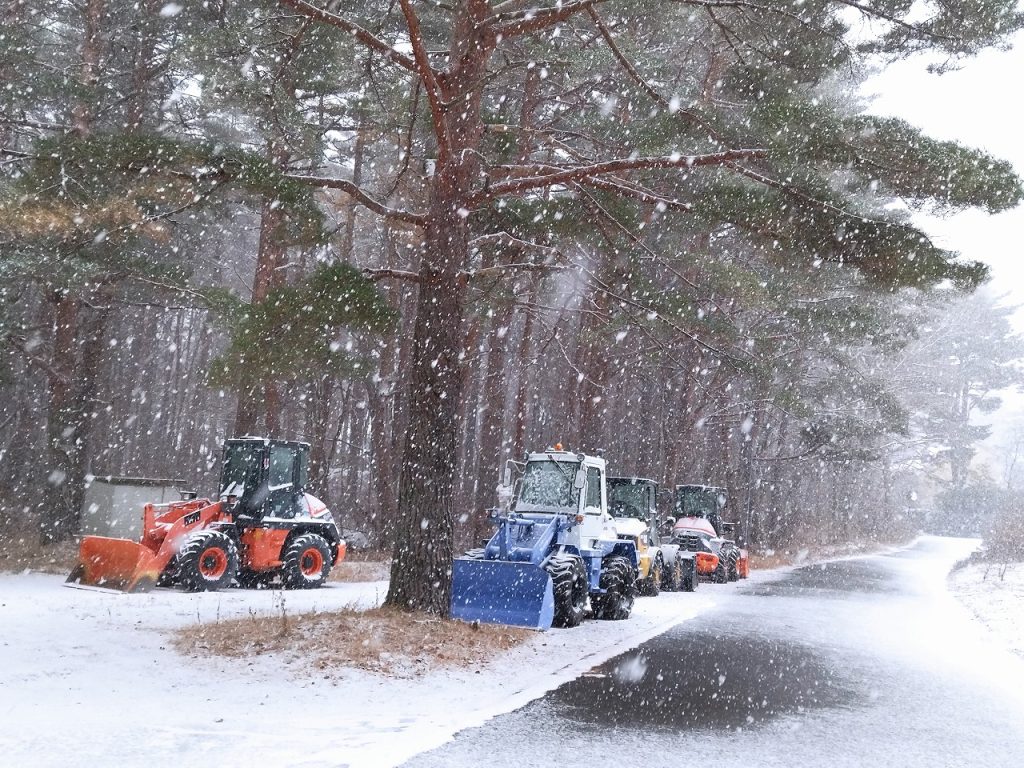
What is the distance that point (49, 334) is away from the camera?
22.3 m

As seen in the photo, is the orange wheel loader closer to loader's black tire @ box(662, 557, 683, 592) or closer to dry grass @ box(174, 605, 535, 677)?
dry grass @ box(174, 605, 535, 677)

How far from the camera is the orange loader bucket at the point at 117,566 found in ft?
40.8

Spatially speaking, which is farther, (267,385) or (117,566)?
(267,385)

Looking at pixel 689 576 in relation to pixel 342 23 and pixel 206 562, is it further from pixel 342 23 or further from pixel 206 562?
pixel 342 23

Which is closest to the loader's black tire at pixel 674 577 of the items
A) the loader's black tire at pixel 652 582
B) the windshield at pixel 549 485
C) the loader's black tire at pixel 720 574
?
the loader's black tire at pixel 652 582

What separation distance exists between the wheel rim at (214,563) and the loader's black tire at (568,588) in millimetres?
5073

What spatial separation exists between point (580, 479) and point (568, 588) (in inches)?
68.5

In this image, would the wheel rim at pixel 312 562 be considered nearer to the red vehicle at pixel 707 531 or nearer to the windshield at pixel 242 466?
the windshield at pixel 242 466

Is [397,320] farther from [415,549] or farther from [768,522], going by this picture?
[768,522]

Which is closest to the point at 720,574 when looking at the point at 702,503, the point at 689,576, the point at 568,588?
the point at 702,503

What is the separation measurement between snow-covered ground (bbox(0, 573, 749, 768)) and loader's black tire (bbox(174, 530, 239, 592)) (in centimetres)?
166

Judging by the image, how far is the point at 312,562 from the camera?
48.3ft

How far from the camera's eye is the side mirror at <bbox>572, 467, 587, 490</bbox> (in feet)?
41.3

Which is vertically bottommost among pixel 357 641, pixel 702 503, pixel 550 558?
pixel 357 641
